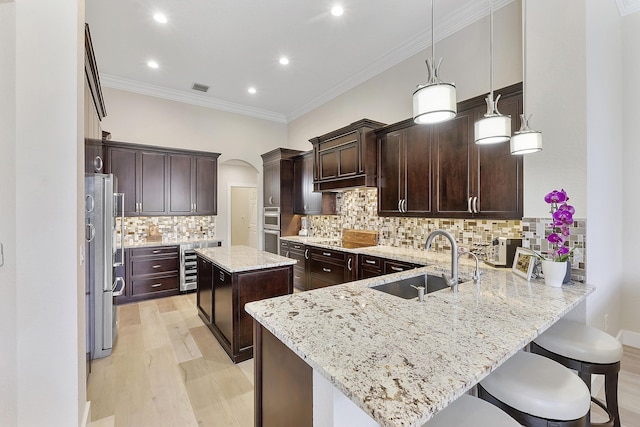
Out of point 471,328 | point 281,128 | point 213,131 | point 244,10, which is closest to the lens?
point 471,328

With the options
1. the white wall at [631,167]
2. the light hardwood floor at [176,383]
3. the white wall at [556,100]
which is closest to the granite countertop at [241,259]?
the light hardwood floor at [176,383]

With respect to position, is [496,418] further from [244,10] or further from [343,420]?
[244,10]

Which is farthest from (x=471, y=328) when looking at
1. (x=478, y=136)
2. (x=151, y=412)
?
(x=151, y=412)

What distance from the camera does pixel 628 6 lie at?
107 inches

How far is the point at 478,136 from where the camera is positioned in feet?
5.77

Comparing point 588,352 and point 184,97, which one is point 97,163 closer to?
point 184,97

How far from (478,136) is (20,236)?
8.41ft

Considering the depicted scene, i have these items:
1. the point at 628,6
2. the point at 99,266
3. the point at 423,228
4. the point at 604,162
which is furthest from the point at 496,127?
the point at 99,266

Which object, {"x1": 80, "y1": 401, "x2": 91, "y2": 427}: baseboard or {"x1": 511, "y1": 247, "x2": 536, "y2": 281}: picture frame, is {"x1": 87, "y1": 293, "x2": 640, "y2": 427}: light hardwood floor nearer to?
{"x1": 80, "y1": 401, "x2": 91, "y2": 427}: baseboard

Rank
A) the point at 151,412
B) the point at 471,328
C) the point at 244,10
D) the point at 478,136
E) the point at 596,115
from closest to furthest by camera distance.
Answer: the point at 471,328
the point at 478,136
the point at 151,412
the point at 596,115
the point at 244,10

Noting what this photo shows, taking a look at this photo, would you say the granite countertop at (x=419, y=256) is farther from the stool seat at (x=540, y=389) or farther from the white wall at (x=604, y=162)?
the stool seat at (x=540, y=389)

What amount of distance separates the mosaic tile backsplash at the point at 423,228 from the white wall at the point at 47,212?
3.10m

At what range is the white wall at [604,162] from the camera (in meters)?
2.04

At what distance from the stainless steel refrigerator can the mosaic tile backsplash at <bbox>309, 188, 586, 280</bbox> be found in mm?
3243
